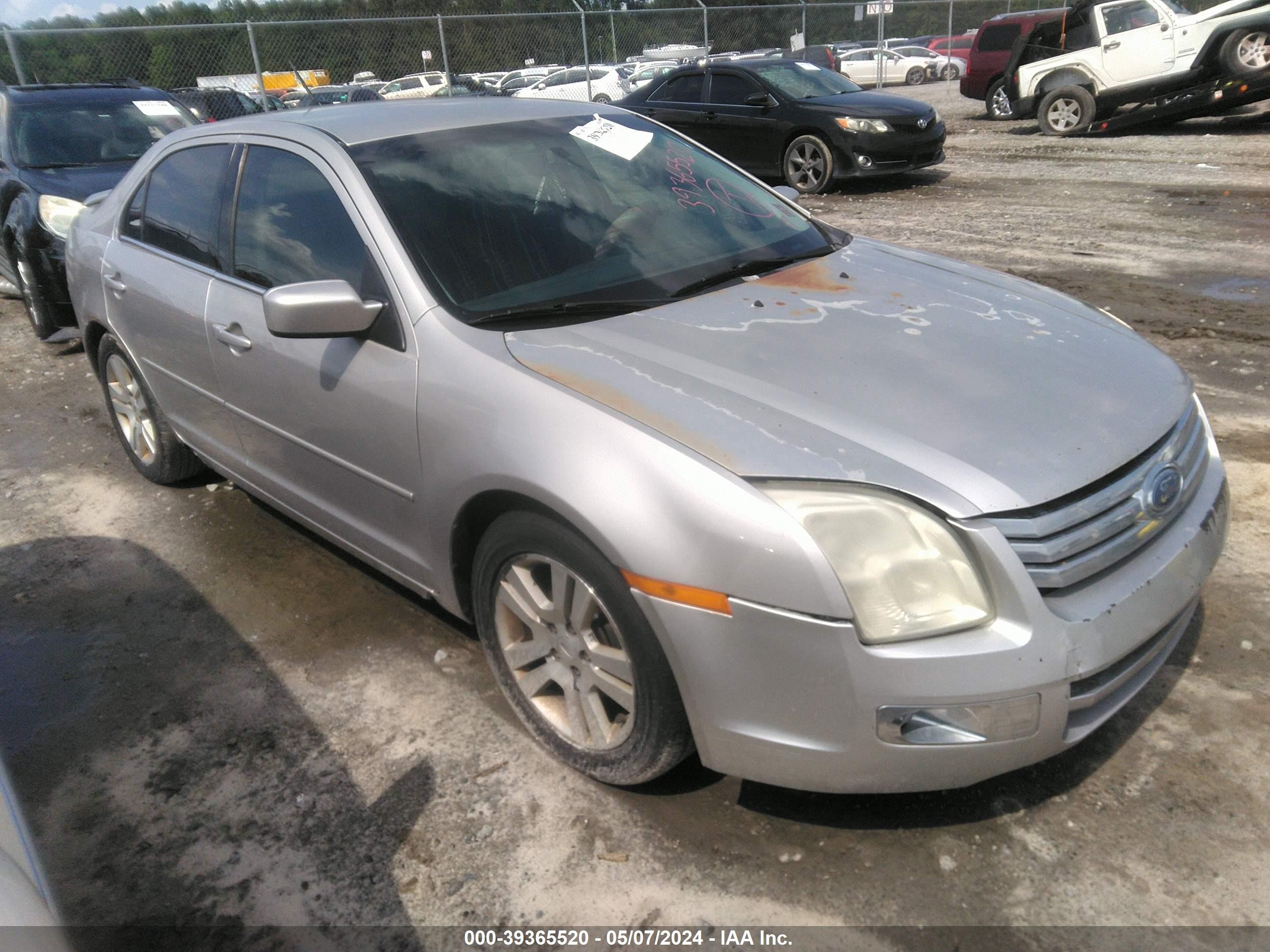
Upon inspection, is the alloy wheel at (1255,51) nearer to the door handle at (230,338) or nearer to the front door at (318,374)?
the front door at (318,374)

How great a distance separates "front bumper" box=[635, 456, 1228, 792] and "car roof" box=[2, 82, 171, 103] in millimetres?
8622

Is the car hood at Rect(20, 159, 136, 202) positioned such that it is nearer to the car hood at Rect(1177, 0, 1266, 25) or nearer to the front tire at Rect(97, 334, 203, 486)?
the front tire at Rect(97, 334, 203, 486)

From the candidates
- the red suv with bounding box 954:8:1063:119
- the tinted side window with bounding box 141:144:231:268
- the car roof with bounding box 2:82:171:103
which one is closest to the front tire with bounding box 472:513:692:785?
the tinted side window with bounding box 141:144:231:268

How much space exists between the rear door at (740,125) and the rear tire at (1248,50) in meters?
5.90

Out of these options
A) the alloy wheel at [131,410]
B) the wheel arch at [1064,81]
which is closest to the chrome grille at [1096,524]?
the alloy wheel at [131,410]

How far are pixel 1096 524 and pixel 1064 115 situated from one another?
48.9 ft

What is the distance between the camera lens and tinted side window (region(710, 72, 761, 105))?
12.3 m

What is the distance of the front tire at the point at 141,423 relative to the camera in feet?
14.8

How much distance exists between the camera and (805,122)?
464 inches

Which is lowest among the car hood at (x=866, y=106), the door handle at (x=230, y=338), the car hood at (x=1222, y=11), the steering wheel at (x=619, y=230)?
the door handle at (x=230, y=338)

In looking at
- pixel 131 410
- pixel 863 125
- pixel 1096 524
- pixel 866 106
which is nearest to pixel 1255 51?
pixel 866 106

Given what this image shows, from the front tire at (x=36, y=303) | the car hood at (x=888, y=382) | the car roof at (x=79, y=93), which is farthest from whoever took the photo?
the car roof at (x=79, y=93)

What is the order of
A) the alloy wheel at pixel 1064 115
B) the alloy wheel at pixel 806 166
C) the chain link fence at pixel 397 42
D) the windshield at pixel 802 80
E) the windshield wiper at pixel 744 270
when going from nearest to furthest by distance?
the windshield wiper at pixel 744 270
the alloy wheel at pixel 806 166
the windshield at pixel 802 80
the alloy wheel at pixel 1064 115
the chain link fence at pixel 397 42

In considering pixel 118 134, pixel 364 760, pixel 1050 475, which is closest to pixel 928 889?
pixel 1050 475
